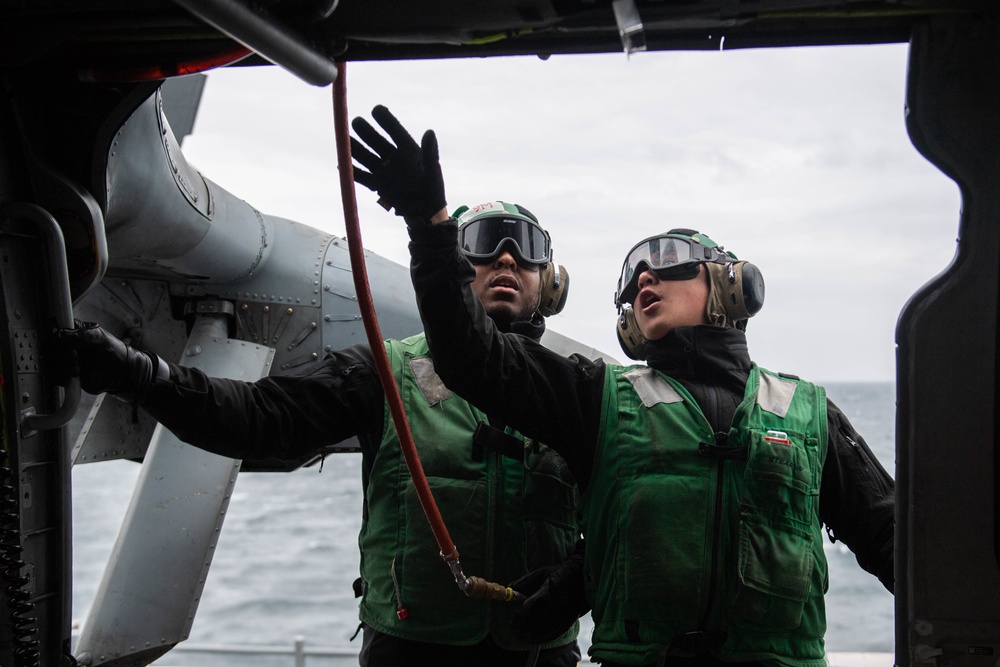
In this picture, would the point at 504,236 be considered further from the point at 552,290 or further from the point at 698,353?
the point at 698,353

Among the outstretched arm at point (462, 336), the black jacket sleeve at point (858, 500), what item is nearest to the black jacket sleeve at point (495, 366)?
the outstretched arm at point (462, 336)

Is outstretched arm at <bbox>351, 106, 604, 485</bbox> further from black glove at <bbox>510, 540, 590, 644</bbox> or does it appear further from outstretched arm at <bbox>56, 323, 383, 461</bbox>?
outstretched arm at <bbox>56, 323, 383, 461</bbox>

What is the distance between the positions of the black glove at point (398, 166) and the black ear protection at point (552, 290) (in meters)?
1.02

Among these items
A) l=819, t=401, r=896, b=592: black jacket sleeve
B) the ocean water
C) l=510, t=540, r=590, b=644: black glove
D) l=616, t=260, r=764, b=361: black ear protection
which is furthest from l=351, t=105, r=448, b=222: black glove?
the ocean water

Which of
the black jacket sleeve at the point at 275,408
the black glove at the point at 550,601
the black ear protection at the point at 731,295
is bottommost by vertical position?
the black glove at the point at 550,601

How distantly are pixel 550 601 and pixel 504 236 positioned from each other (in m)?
1.11

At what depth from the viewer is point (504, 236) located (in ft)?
9.57

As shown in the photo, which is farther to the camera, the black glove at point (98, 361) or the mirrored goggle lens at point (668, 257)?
the mirrored goggle lens at point (668, 257)

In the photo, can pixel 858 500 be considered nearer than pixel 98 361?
No

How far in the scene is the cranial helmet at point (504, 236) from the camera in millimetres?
2912

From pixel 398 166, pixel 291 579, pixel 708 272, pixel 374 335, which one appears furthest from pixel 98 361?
pixel 291 579

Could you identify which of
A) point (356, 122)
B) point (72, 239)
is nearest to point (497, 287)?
point (356, 122)

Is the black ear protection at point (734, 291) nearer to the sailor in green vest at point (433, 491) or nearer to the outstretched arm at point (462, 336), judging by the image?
the outstretched arm at point (462, 336)

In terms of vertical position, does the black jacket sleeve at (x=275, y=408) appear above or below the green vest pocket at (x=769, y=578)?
above
